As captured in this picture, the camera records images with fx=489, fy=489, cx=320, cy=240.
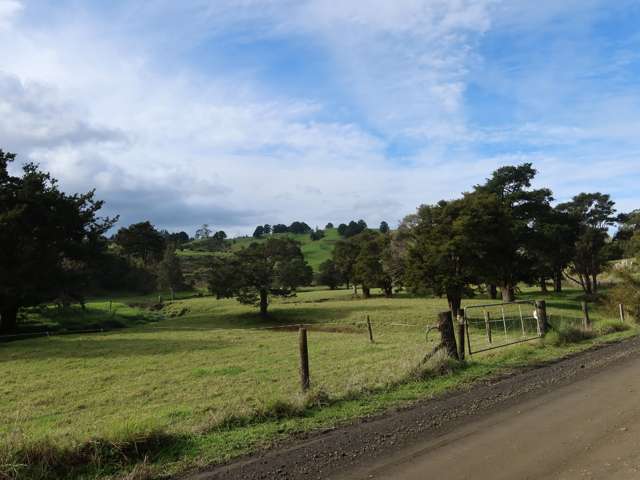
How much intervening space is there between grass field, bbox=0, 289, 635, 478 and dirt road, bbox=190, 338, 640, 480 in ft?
2.45

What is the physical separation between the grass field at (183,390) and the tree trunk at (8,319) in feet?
26.7

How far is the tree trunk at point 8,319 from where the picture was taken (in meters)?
38.5

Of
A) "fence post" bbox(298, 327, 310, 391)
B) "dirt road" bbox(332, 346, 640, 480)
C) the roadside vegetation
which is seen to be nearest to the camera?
"dirt road" bbox(332, 346, 640, 480)

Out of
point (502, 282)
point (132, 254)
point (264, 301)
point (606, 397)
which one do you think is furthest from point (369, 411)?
point (132, 254)

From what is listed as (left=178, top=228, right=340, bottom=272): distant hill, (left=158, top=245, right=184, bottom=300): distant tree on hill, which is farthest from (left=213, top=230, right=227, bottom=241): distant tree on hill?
(left=158, top=245, right=184, bottom=300): distant tree on hill

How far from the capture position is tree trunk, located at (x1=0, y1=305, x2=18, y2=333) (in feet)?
126

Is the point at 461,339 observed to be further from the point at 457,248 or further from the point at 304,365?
the point at 457,248

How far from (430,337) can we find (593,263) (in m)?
43.4

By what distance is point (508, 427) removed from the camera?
7.05 metres

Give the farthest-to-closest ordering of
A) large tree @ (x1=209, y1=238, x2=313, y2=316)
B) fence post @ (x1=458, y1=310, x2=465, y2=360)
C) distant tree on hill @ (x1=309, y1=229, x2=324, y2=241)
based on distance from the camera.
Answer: distant tree on hill @ (x1=309, y1=229, x2=324, y2=241)
large tree @ (x1=209, y1=238, x2=313, y2=316)
fence post @ (x1=458, y1=310, x2=465, y2=360)

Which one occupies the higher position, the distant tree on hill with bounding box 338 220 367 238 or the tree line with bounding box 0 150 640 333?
the distant tree on hill with bounding box 338 220 367 238

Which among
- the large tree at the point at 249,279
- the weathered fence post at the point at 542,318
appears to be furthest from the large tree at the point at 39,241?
the weathered fence post at the point at 542,318

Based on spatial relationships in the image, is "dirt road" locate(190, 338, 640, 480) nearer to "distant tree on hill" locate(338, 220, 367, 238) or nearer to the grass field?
the grass field

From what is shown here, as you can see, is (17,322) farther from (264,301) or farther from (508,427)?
(508,427)
